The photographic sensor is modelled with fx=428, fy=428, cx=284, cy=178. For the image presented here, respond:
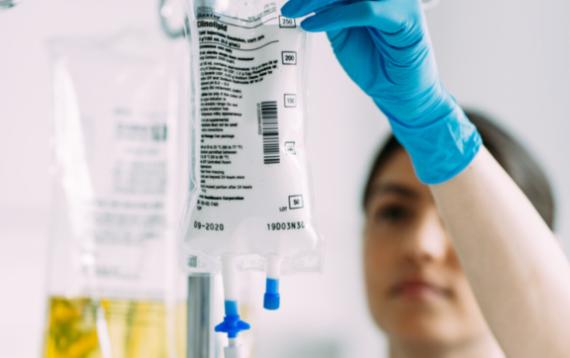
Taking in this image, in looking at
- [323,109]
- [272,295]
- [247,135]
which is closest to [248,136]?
[247,135]

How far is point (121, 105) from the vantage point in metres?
0.62

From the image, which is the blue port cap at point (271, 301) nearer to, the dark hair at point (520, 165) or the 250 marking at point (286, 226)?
the 250 marking at point (286, 226)

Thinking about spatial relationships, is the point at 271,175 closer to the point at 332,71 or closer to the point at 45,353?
the point at 45,353

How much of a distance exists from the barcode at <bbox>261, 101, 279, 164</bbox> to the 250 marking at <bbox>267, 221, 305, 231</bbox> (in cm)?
5

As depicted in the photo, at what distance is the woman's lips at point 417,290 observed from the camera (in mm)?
911

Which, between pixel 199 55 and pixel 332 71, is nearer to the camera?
pixel 199 55

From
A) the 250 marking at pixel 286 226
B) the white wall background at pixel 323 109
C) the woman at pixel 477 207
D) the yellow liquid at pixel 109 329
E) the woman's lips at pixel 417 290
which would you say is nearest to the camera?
the 250 marking at pixel 286 226

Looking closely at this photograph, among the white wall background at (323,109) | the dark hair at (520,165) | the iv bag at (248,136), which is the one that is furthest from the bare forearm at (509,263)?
the white wall background at (323,109)

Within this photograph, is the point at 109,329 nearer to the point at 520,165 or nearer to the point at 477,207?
the point at 477,207

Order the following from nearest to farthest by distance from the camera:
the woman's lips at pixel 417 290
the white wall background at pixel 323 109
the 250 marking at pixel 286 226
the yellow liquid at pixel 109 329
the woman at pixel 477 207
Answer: the 250 marking at pixel 286 226
the woman at pixel 477 207
the yellow liquid at pixel 109 329
the white wall background at pixel 323 109
the woman's lips at pixel 417 290

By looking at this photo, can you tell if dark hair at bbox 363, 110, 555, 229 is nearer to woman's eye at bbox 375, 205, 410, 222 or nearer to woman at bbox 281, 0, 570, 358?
woman's eye at bbox 375, 205, 410, 222

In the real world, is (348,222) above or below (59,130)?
below

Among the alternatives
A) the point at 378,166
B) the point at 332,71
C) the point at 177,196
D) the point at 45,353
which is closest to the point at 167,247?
the point at 177,196

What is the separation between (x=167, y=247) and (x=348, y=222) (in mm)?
787
